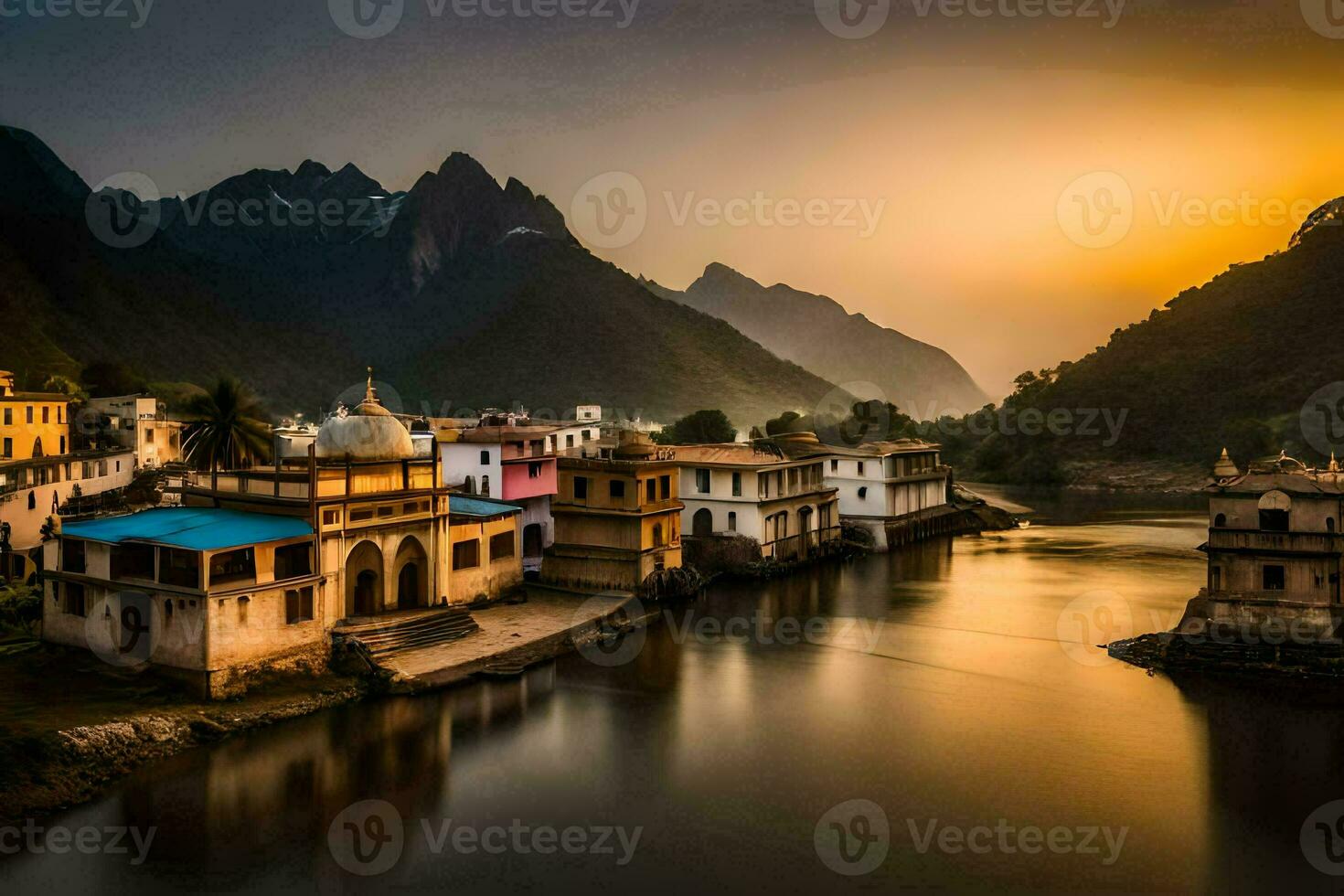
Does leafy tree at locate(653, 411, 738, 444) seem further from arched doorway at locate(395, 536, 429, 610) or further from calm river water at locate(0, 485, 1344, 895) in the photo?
arched doorway at locate(395, 536, 429, 610)

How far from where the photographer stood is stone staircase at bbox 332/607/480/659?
26.5m

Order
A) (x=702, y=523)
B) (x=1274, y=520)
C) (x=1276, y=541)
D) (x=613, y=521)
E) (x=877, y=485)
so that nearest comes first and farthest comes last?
(x=1276, y=541) → (x=1274, y=520) → (x=613, y=521) → (x=702, y=523) → (x=877, y=485)

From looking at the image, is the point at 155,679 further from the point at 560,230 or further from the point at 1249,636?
the point at 560,230

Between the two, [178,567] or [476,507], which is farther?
[476,507]

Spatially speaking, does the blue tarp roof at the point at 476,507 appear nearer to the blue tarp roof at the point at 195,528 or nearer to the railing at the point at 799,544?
the blue tarp roof at the point at 195,528

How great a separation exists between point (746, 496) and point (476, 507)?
583 inches

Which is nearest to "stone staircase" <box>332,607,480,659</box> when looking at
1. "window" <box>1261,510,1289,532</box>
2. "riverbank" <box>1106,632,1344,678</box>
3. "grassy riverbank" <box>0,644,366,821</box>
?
"grassy riverbank" <box>0,644,366,821</box>

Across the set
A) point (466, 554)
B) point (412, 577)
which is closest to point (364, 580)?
point (412, 577)

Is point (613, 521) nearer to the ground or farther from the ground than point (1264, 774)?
farther from the ground

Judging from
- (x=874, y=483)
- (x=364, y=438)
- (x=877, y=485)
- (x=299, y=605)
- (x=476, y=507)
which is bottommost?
(x=299, y=605)

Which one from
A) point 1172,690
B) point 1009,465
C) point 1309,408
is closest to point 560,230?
point 1009,465

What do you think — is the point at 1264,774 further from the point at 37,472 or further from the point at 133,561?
the point at 37,472

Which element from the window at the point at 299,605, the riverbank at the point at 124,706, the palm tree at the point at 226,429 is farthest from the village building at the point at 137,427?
the window at the point at 299,605

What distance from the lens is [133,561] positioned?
25547 mm
